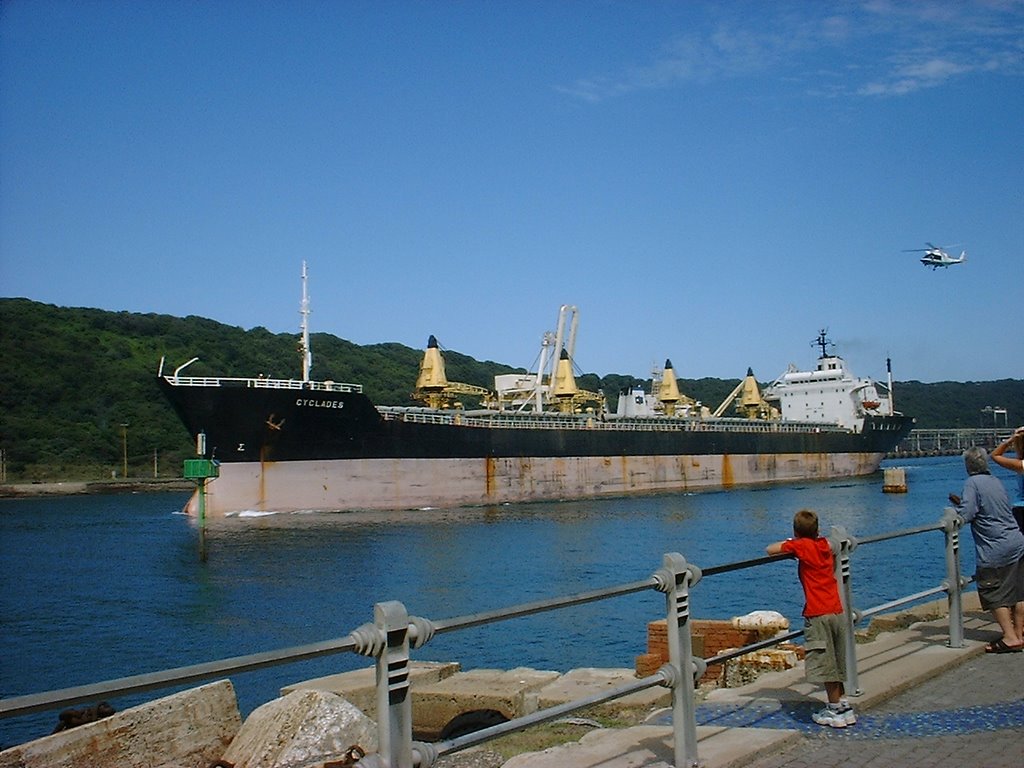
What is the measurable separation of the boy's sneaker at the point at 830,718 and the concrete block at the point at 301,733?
2780mm

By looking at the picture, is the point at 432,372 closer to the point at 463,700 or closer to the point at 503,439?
the point at 503,439

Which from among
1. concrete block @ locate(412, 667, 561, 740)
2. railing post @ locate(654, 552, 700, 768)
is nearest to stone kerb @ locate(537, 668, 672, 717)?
concrete block @ locate(412, 667, 561, 740)

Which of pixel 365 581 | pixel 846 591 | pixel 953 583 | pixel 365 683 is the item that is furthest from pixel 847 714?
pixel 365 581

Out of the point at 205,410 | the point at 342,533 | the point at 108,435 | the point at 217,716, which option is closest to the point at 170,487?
the point at 108,435

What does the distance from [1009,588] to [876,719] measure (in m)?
2.28

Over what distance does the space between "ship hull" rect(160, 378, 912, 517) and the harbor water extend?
166 cm

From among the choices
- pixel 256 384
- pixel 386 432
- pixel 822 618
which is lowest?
pixel 822 618

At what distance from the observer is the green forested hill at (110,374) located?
86625mm

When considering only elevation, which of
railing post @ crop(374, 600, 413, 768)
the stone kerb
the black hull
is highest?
the black hull

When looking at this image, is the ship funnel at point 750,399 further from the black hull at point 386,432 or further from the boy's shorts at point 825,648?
the boy's shorts at point 825,648

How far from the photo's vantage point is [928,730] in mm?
4941

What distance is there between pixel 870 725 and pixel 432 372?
1663 inches

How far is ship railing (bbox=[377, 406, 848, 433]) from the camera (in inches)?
1703

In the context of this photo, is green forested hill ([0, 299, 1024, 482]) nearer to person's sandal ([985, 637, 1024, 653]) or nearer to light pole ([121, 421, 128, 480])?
light pole ([121, 421, 128, 480])
